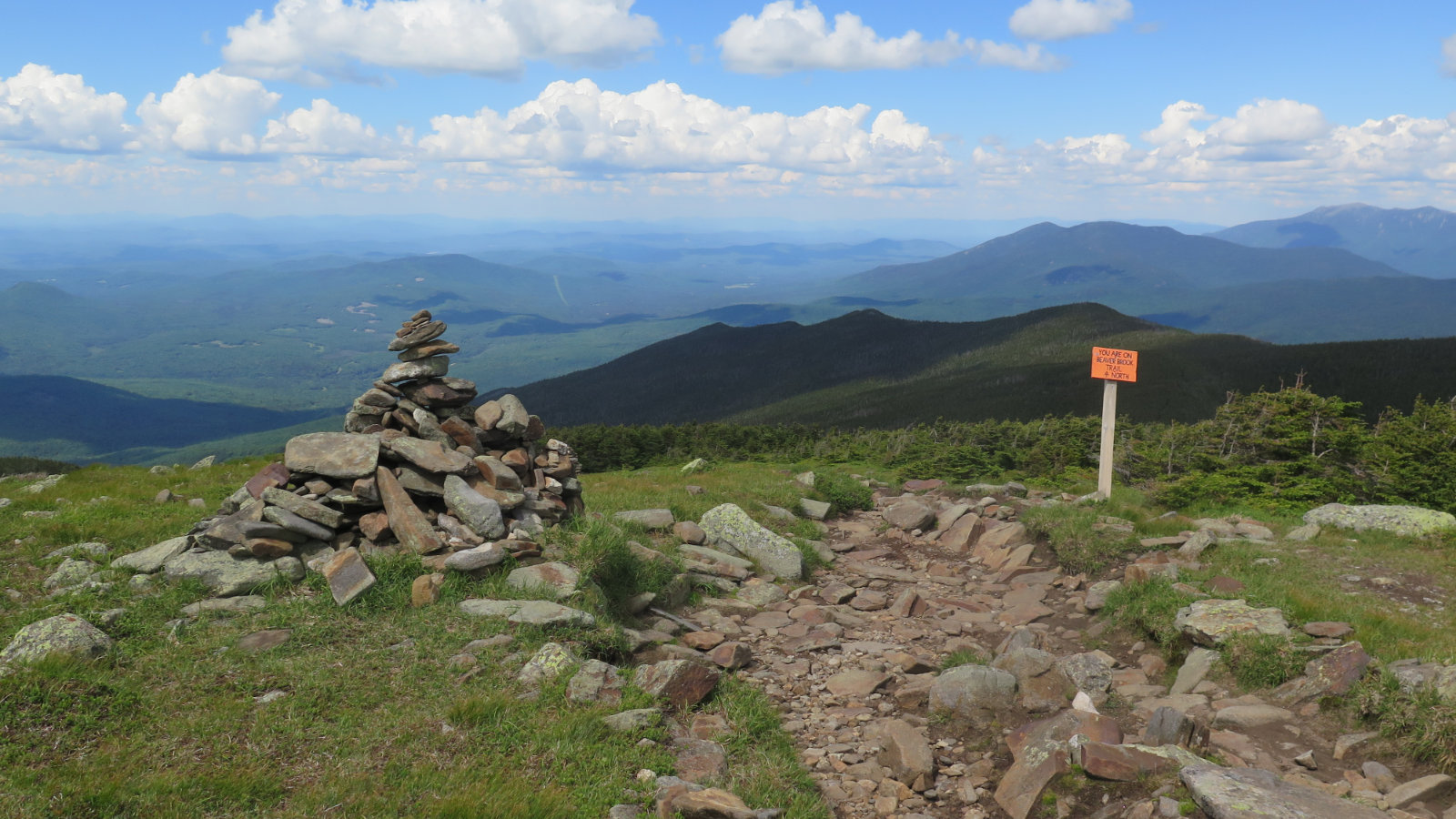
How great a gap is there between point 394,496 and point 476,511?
1.23m

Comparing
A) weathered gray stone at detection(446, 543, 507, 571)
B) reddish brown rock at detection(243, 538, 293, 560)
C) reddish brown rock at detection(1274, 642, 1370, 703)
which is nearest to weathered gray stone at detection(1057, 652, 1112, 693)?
reddish brown rock at detection(1274, 642, 1370, 703)

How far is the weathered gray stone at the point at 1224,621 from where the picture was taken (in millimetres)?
9633

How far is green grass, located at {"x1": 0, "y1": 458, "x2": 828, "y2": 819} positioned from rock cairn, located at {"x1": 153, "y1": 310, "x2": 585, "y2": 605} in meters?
0.43

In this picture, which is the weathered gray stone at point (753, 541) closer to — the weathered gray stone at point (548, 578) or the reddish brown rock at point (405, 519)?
the weathered gray stone at point (548, 578)

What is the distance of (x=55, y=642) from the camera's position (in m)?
7.93

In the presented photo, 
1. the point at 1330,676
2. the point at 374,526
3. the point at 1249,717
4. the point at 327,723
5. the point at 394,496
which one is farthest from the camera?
the point at 394,496

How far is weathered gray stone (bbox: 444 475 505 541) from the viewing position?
1155cm

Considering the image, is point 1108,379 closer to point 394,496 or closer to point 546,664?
point 546,664

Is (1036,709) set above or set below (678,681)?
below

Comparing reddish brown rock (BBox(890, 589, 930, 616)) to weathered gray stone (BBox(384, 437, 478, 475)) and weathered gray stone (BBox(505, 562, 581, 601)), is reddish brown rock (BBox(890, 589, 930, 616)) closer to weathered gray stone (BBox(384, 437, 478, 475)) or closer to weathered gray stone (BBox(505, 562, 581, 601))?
weathered gray stone (BBox(505, 562, 581, 601))

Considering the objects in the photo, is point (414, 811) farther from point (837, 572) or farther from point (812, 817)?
point (837, 572)

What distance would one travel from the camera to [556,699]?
8.06 meters

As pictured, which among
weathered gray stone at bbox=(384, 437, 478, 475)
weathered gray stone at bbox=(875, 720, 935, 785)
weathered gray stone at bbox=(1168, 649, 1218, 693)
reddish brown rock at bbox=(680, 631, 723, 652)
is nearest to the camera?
weathered gray stone at bbox=(875, 720, 935, 785)

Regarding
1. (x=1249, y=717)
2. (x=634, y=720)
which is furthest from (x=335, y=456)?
(x=1249, y=717)
